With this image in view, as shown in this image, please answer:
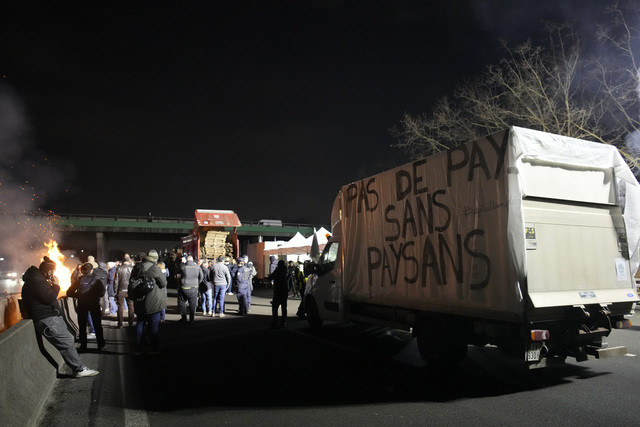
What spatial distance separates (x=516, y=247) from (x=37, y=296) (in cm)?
592

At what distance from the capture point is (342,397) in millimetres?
5199

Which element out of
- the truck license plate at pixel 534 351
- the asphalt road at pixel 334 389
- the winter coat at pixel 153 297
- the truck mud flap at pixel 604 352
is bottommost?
the asphalt road at pixel 334 389

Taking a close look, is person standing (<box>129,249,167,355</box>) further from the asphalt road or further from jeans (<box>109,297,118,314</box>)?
jeans (<box>109,297,118,314</box>)

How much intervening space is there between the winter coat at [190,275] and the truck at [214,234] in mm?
8975

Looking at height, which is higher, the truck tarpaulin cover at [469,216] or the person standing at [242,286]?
the truck tarpaulin cover at [469,216]

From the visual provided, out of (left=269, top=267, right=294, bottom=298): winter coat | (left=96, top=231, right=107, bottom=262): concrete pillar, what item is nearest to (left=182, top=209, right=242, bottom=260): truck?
(left=269, top=267, right=294, bottom=298): winter coat

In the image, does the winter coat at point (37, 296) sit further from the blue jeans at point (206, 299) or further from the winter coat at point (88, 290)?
the blue jeans at point (206, 299)

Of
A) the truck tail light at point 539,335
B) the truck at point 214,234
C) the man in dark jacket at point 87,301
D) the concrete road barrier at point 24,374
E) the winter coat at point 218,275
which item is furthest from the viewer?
the truck at point 214,234

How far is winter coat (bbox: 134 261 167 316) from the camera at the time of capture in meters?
7.59

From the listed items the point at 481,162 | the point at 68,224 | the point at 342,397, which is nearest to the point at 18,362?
the point at 342,397

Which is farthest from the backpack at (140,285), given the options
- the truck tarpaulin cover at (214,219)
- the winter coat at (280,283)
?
the truck tarpaulin cover at (214,219)

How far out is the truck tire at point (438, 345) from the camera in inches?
238

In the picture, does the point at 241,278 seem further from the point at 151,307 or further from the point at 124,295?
the point at 151,307

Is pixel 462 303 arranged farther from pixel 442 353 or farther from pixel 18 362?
pixel 18 362
